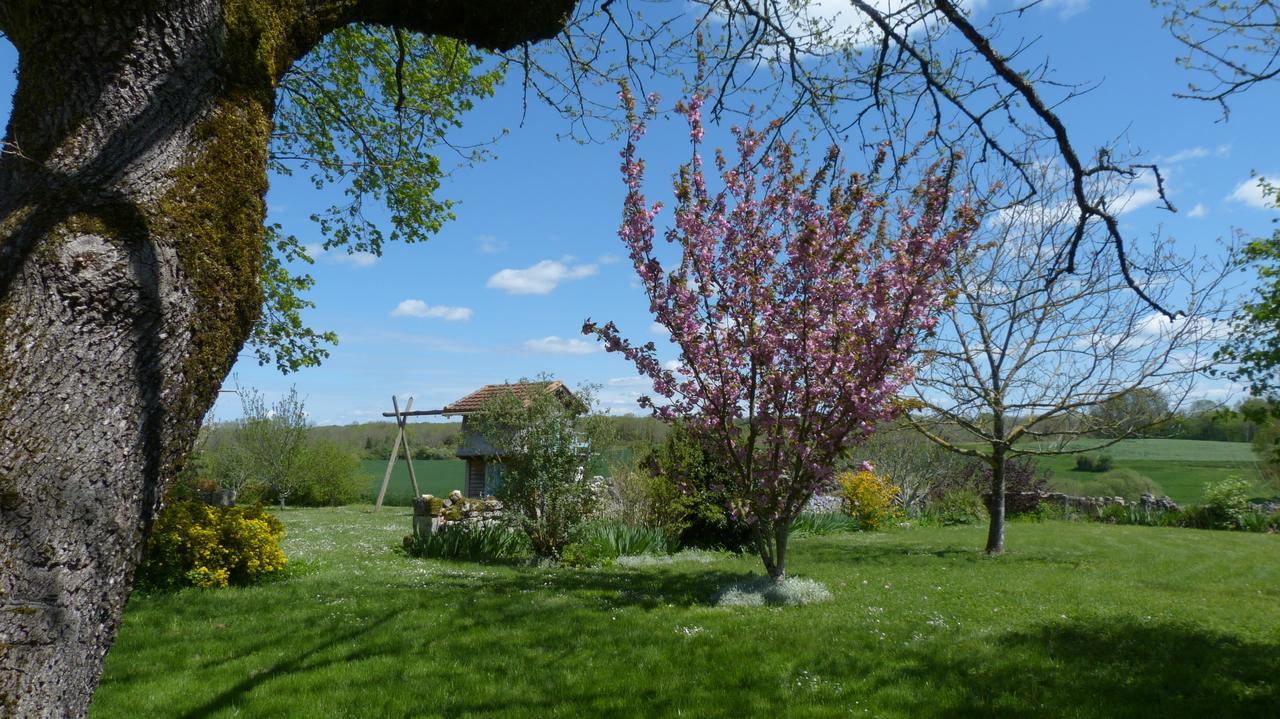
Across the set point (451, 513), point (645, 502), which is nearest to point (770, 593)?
point (645, 502)

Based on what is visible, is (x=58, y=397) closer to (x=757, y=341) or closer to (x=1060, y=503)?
(x=757, y=341)

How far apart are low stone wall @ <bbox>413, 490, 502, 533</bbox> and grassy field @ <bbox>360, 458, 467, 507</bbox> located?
13904mm

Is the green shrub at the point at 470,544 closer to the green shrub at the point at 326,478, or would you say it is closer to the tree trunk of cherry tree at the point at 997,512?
the tree trunk of cherry tree at the point at 997,512

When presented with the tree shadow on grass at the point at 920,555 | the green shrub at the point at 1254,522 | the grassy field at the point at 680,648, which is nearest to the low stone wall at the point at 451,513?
the grassy field at the point at 680,648

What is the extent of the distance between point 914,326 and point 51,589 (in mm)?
7883

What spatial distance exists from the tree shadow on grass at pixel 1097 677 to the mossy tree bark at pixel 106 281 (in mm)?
4551

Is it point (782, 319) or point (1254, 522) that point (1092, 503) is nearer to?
point (1254, 522)

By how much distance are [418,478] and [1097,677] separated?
42.6 metres

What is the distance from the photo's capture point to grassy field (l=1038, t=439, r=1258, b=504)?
29073mm

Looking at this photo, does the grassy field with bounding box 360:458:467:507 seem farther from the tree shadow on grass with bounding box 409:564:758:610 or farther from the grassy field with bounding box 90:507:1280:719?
the grassy field with bounding box 90:507:1280:719

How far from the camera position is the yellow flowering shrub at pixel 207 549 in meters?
8.20

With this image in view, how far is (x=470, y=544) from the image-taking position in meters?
12.8

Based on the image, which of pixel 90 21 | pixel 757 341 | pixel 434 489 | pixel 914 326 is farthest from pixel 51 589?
pixel 434 489

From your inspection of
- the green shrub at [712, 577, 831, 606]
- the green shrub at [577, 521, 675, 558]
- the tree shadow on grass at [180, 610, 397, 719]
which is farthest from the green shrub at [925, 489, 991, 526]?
the tree shadow on grass at [180, 610, 397, 719]
